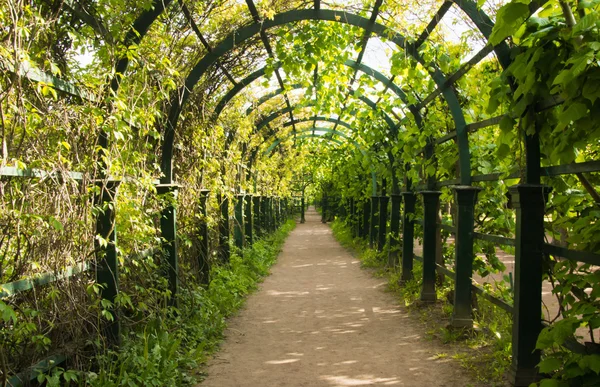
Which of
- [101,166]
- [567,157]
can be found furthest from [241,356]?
[567,157]

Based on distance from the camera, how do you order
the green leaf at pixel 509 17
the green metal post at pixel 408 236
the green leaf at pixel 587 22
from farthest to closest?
the green metal post at pixel 408 236
the green leaf at pixel 509 17
the green leaf at pixel 587 22

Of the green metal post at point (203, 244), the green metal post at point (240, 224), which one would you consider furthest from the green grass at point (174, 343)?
the green metal post at point (240, 224)

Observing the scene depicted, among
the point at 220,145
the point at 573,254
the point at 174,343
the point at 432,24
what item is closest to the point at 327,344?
the point at 174,343

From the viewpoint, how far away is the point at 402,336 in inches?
236

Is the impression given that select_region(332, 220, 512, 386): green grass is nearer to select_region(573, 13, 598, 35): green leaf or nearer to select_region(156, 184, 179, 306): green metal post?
select_region(573, 13, 598, 35): green leaf

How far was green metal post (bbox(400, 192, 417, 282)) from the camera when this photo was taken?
8.86 m

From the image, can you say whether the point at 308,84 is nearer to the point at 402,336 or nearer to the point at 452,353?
the point at 402,336

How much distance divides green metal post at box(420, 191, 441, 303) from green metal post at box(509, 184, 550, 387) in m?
3.36

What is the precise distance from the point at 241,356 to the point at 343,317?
2084mm

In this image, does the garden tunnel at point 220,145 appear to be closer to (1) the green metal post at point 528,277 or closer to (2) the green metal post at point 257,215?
(1) the green metal post at point 528,277

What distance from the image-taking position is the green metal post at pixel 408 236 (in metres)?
8.86

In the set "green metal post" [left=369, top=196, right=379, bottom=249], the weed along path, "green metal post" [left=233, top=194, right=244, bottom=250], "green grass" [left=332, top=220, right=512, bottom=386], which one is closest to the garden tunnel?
"green grass" [left=332, top=220, right=512, bottom=386]

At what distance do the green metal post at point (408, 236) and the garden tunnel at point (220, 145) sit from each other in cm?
2

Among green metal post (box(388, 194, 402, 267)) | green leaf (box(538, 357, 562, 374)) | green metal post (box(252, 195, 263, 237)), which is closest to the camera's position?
green leaf (box(538, 357, 562, 374))
